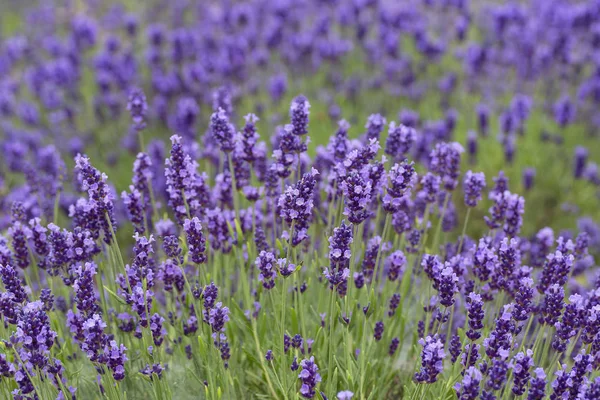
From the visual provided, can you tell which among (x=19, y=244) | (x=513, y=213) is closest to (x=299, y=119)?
(x=513, y=213)

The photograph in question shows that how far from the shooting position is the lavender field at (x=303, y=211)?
2789 millimetres

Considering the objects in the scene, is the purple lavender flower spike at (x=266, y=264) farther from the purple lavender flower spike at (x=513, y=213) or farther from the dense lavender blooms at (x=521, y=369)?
the purple lavender flower spike at (x=513, y=213)

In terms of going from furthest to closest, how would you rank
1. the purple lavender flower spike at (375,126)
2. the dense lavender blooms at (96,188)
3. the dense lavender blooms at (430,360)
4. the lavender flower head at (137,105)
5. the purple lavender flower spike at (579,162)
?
the purple lavender flower spike at (579,162), the lavender flower head at (137,105), the purple lavender flower spike at (375,126), the dense lavender blooms at (96,188), the dense lavender blooms at (430,360)

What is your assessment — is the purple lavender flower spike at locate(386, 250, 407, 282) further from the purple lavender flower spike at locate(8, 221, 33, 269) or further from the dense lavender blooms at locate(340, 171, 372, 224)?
the purple lavender flower spike at locate(8, 221, 33, 269)

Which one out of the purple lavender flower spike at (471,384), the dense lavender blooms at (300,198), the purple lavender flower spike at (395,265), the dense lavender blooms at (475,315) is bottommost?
the purple lavender flower spike at (471,384)

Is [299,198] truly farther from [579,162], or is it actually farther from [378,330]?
[579,162]

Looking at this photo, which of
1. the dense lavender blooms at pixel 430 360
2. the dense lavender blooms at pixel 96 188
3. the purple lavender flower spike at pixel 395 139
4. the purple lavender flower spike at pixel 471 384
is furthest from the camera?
the purple lavender flower spike at pixel 395 139

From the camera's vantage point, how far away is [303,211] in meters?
2.70

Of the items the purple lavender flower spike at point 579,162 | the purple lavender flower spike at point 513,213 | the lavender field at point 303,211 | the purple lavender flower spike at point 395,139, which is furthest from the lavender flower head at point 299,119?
the purple lavender flower spike at point 579,162

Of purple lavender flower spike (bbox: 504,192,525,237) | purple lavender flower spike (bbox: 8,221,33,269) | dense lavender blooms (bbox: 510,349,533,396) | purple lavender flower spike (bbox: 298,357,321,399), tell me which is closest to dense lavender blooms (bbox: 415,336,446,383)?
dense lavender blooms (bbox: 510,349,533,396)

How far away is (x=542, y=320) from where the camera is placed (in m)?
2.96

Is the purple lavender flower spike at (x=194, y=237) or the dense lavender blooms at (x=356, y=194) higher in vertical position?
the dense lavender blooms at (x=356, y=194)

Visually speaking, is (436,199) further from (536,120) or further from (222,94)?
(536,120)

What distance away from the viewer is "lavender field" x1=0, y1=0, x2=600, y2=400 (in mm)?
2789
